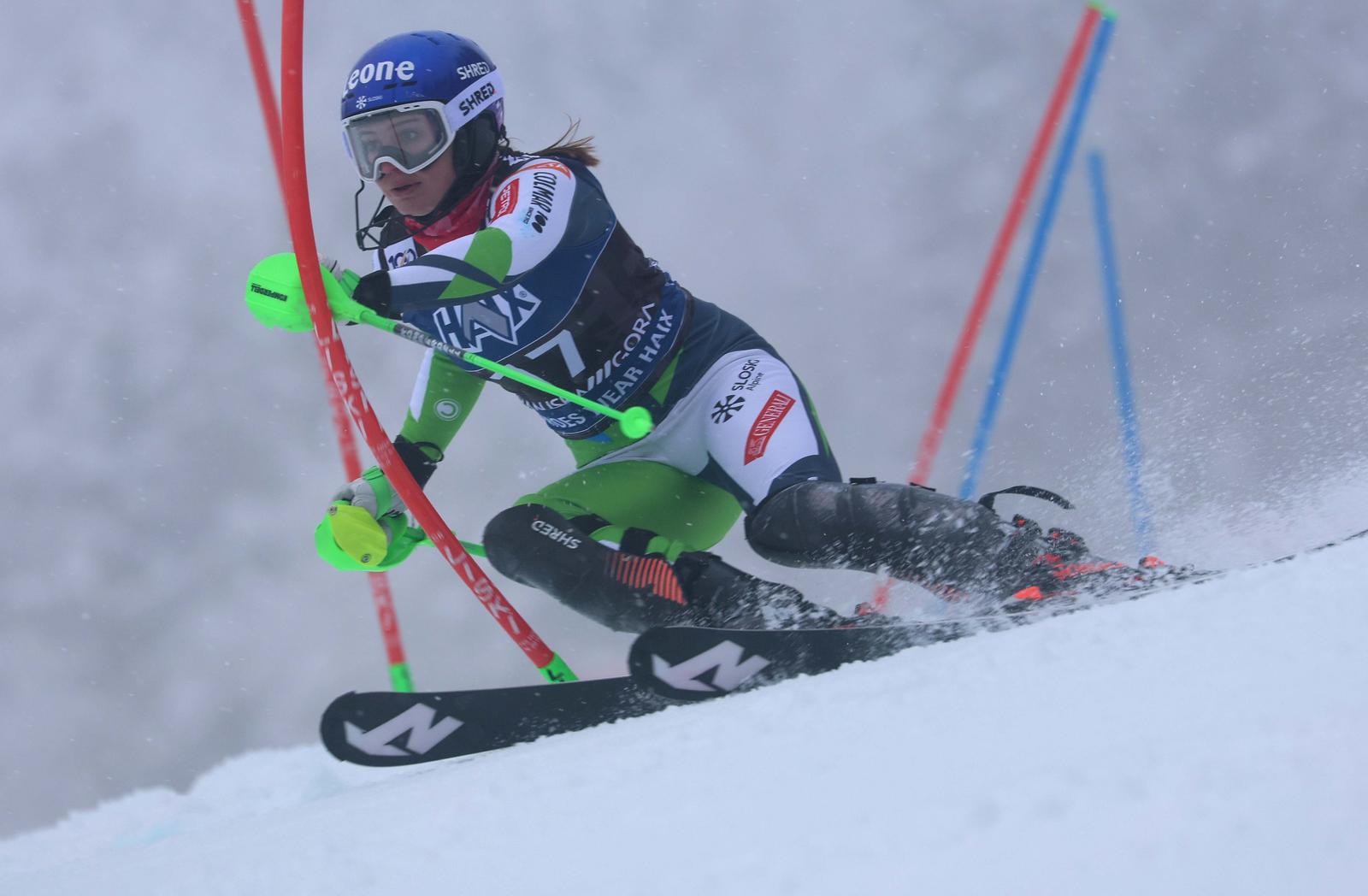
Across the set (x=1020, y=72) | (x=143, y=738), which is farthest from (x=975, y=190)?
(x=143, y=738)

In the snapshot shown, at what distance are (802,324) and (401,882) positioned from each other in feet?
17.5

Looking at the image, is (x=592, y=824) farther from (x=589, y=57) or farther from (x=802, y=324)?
(x=589, y=57)

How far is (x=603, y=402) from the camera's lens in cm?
261

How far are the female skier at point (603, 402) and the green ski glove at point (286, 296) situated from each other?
5 cm

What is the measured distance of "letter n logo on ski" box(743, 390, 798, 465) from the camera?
242cm

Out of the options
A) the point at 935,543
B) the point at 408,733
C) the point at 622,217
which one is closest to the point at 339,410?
the point at 408,733

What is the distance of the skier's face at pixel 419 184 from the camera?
8.18ft

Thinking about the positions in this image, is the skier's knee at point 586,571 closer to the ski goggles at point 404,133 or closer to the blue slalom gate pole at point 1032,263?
the ski goggles at point 404,133

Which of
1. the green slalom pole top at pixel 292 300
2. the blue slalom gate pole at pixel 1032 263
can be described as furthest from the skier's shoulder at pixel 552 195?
the blue slalom gate pole at pixel 1032 263

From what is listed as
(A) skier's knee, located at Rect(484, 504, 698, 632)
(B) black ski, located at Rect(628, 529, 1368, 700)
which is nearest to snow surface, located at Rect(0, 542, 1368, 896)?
(B) black ski, located at Rect(628, 529, 1368, 700)

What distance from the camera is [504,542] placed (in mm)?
2352

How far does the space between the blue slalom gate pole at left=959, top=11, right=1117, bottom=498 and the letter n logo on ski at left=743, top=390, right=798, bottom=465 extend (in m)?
1.19

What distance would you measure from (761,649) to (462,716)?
2.04ft

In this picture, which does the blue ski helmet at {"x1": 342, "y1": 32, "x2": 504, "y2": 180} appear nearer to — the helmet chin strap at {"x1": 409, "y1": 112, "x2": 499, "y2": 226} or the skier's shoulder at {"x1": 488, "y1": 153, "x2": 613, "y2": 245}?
the helmet chin strap at {"x1": 409, "y1": 112, "x2": 499, "y2": 226}
